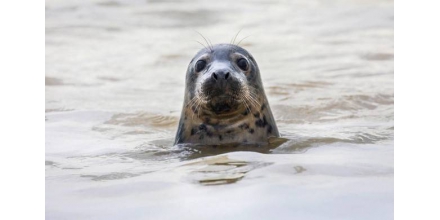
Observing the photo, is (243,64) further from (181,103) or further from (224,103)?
(181,103)

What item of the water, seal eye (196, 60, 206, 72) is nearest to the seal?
seal eye (196, 60, 206, 72)

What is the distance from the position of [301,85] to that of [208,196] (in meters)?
5.19

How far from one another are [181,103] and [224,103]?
304cm

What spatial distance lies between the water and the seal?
7.7 inches

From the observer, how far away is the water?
15.2 feet

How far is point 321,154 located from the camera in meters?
5.73

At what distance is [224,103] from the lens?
6172 mm

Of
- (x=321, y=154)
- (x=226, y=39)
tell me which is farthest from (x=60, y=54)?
(x=321, y=154)

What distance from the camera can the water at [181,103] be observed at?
4.62 metres

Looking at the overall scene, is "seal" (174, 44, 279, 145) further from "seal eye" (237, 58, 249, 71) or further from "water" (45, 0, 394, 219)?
"water" (45, 0, 394, 219)

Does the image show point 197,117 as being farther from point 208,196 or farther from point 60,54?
point 60,54

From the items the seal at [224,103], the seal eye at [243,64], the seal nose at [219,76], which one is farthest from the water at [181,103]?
the seal eye at [243,64]

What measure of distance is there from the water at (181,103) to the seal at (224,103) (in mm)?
196

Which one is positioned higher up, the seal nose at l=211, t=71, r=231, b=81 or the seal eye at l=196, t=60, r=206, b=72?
the seal eye at l=196, t=60, r=206, b=72
